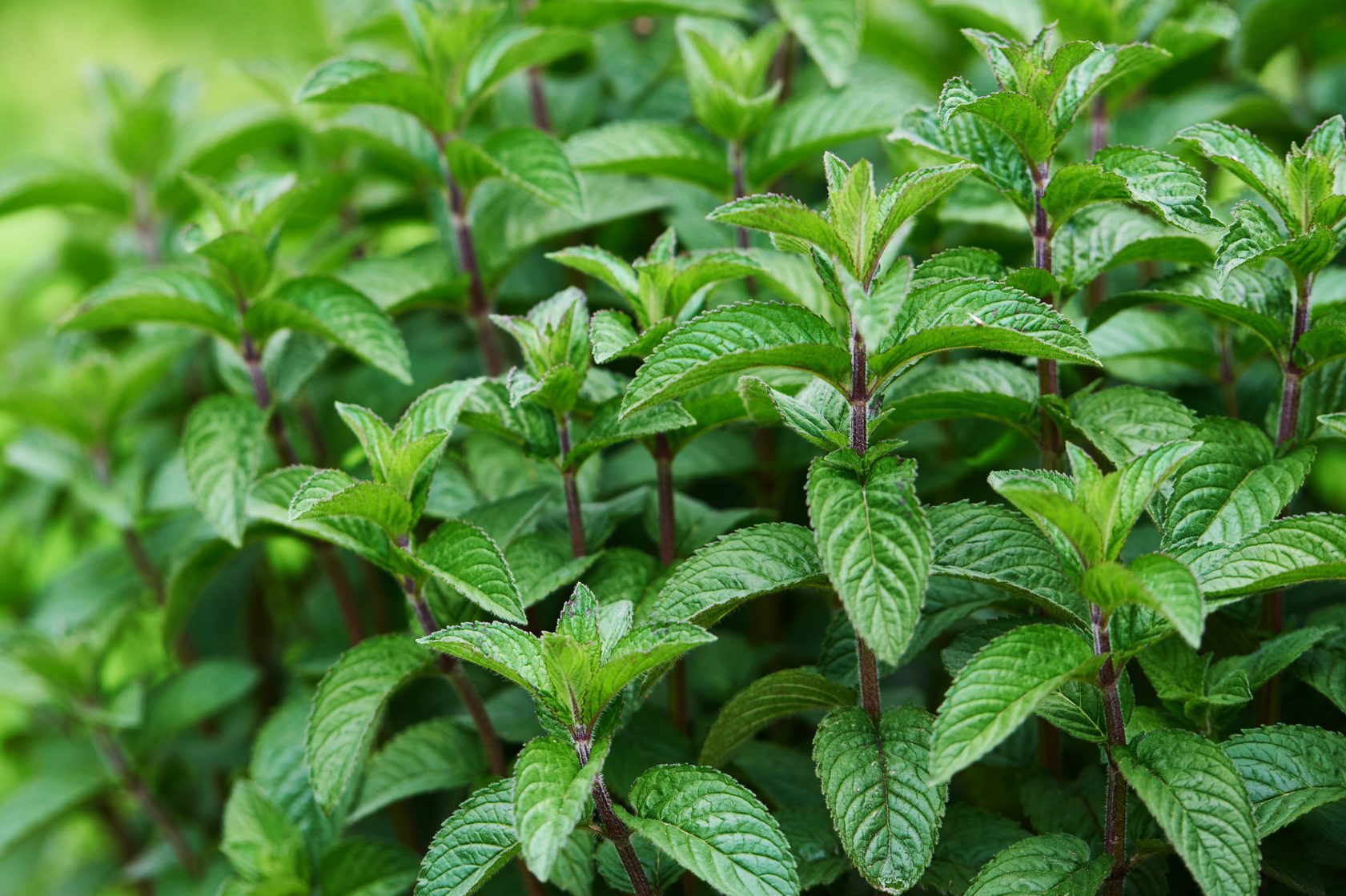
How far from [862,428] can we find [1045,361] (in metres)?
0.21

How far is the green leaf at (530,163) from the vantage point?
3.32ft

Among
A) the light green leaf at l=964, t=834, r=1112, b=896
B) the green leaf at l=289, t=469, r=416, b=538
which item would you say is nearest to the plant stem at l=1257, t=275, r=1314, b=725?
the light green leaf at l=964, t=834, r=1112, b=896

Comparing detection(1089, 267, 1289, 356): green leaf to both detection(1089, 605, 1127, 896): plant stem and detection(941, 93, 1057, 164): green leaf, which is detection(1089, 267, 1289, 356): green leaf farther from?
detection(1089, 605, 1127, 896): plant stem

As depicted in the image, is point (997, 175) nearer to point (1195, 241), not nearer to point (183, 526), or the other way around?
point (1195, 241)

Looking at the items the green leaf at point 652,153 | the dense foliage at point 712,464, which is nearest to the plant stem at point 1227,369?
the dense foliage at point 712,464

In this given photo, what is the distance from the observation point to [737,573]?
77 centimetres

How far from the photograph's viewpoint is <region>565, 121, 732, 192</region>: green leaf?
108 centimetres

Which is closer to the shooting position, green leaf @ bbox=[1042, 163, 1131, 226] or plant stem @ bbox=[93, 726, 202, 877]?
green leaf @ bbox=[1042, 163, 1131, 226]

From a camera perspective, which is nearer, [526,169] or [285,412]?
[526,169]

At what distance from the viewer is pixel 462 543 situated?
813mm

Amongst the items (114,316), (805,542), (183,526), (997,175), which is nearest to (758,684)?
(805,542)

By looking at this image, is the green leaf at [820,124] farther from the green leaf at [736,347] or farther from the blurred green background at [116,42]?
the blurred green background at [116,42]

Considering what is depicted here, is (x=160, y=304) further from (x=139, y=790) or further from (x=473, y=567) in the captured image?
(x=139, y=790)

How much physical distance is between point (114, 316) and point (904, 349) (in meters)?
0.71
